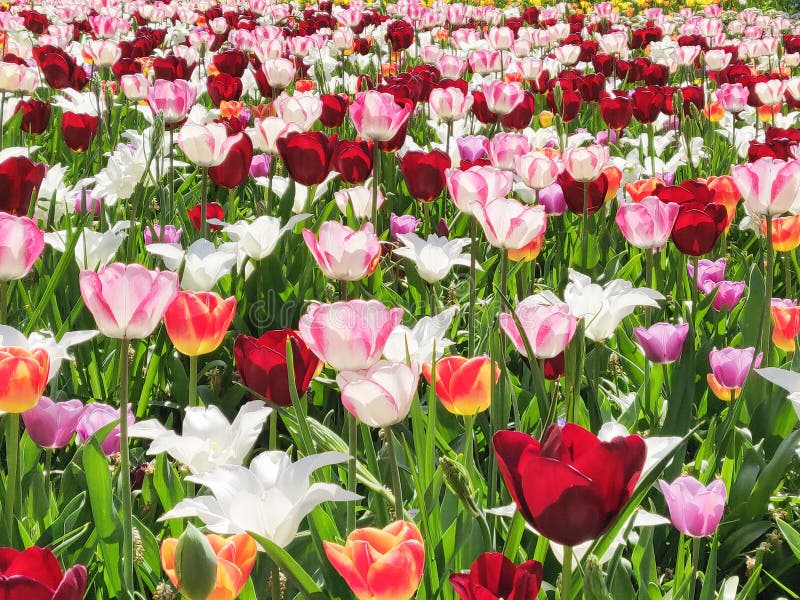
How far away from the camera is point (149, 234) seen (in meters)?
2.65

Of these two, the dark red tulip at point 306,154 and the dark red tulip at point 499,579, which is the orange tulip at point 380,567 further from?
the dark red tulip at point 306,154

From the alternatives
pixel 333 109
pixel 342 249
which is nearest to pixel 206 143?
pixel 342 249

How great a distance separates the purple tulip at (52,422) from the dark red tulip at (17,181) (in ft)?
2.61

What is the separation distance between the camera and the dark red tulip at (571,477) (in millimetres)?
907

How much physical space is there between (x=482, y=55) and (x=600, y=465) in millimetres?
4040

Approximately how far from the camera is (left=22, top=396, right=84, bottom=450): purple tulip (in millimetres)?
1437

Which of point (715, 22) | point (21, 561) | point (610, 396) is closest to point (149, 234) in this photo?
point (610, 396)

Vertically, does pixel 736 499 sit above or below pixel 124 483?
below

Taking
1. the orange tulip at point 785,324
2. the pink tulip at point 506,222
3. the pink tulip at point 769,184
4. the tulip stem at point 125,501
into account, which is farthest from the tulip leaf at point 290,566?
the pink tulip at point 769,184

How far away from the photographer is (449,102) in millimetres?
3264

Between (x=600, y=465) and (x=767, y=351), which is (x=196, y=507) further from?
(x=767, y=351)

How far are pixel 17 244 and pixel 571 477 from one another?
105cm

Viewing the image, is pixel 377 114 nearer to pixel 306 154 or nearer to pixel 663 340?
pixel 306 154

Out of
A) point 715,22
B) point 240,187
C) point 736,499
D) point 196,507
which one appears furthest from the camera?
point 715,22
